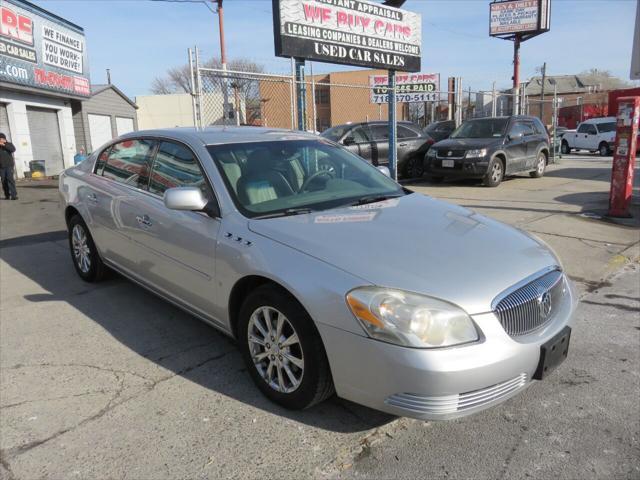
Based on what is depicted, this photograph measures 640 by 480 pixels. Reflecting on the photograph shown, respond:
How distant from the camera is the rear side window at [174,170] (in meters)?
3.52

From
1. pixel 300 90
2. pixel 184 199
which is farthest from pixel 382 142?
pixel 184 199

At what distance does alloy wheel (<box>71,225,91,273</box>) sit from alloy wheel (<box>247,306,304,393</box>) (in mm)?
2840

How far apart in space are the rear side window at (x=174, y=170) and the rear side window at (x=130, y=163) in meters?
0.15

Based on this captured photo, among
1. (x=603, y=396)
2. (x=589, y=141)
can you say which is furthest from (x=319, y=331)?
(x=589, y=141)

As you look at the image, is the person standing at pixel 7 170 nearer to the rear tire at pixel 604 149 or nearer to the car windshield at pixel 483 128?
the car windshield at pixel 483 128

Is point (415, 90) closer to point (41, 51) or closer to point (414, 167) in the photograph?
point (414, 167)

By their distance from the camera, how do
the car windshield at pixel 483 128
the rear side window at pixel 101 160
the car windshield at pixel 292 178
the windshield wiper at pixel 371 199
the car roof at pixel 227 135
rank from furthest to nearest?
the car windshield at pixel 483 128 < the rear side window at pixel 101 160 < the car roof at pixel 227 135 < the windshield wiper at pixel 371 199 < the car windshield at pixel 292 178

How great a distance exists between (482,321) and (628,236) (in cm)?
609

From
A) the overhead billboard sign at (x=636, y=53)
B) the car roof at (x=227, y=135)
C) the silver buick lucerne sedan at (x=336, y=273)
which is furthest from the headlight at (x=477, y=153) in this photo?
the car roof at (x=227, y=135)

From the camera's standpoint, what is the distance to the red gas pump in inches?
304

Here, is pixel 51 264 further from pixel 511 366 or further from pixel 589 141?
pixel 589 141

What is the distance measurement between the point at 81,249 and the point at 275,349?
10.8 ft

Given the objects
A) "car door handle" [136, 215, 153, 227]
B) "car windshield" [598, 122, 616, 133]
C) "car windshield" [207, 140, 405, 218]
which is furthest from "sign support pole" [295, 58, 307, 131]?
"car windshield" [598, 122, 616, 133]

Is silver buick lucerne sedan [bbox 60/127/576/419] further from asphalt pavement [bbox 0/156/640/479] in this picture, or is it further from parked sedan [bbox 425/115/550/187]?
parked sedan [bbox 425/115/550/187]
